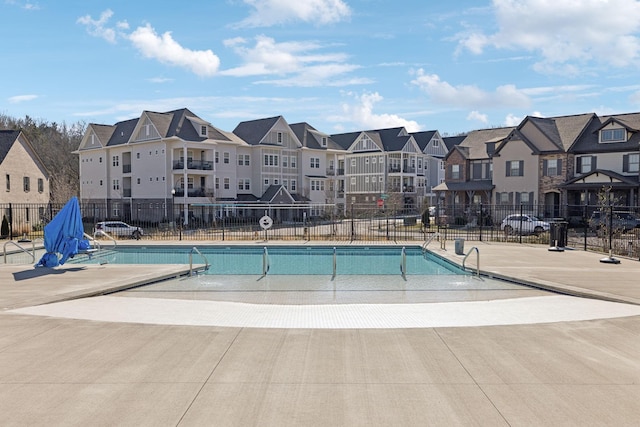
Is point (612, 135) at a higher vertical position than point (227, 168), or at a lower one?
higher

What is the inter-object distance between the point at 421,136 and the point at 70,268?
6477 centimetres

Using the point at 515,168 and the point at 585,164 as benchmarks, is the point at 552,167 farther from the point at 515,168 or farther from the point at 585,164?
the point at 515,168

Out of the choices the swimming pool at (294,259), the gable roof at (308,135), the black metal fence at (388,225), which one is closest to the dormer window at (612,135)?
the black metal fence at (388,225)

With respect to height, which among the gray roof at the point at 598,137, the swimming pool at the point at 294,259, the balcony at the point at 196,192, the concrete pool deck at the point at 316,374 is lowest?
the swimming pool at the point at 294,259

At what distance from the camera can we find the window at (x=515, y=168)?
147 feet

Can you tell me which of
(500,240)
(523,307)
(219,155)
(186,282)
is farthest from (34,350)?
(219,155)

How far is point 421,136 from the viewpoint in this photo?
76.3m

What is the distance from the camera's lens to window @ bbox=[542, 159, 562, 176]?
42969mm

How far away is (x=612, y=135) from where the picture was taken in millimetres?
41312

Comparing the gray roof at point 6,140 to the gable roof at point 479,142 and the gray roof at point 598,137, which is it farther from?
the gray roof at point 598,137

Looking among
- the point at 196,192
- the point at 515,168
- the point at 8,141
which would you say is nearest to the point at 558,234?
the point at 515,168

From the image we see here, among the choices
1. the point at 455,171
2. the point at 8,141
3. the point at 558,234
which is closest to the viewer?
the point at 558,234

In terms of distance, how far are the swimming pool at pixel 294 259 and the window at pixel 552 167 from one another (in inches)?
909

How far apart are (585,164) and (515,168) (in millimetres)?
5419
